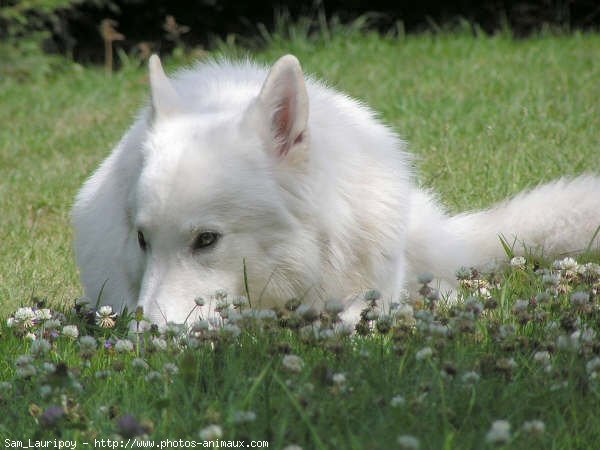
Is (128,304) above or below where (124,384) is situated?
below

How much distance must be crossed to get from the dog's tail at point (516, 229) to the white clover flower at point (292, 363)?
1.76 metres

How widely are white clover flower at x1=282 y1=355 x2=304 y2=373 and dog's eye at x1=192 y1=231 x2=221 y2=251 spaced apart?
797 mm

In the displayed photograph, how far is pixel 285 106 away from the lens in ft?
10.7

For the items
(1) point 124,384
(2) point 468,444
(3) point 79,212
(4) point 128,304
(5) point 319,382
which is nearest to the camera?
(2) point 468,444

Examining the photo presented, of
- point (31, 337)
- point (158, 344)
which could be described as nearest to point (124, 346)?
point (158, 344)

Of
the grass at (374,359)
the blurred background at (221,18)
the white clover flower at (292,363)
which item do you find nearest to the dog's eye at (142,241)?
the grass at (374,359)

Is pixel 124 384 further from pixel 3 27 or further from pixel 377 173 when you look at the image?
pixel 3 27

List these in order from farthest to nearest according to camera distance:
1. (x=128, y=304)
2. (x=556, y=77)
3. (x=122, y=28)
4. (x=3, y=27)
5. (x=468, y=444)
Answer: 1. (x=122, y=28)
2. (x=3, y=27)
3. (x=556, y=77)
4. (x=128, y=304)
5. (x=468, y=444)

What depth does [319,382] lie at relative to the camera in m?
2.33

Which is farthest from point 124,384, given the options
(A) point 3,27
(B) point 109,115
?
(A) point 3,27

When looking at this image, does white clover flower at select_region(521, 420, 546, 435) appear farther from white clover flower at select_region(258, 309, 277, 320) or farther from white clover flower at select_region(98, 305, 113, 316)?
white clover flower at select_region(98, 305, 113, 316)

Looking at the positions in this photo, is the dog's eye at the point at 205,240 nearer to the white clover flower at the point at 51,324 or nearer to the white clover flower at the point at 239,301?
the white clover flower at the point at 239,301

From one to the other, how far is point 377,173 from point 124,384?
4.79 feet

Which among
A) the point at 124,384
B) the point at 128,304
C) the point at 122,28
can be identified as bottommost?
the point at 122,28
